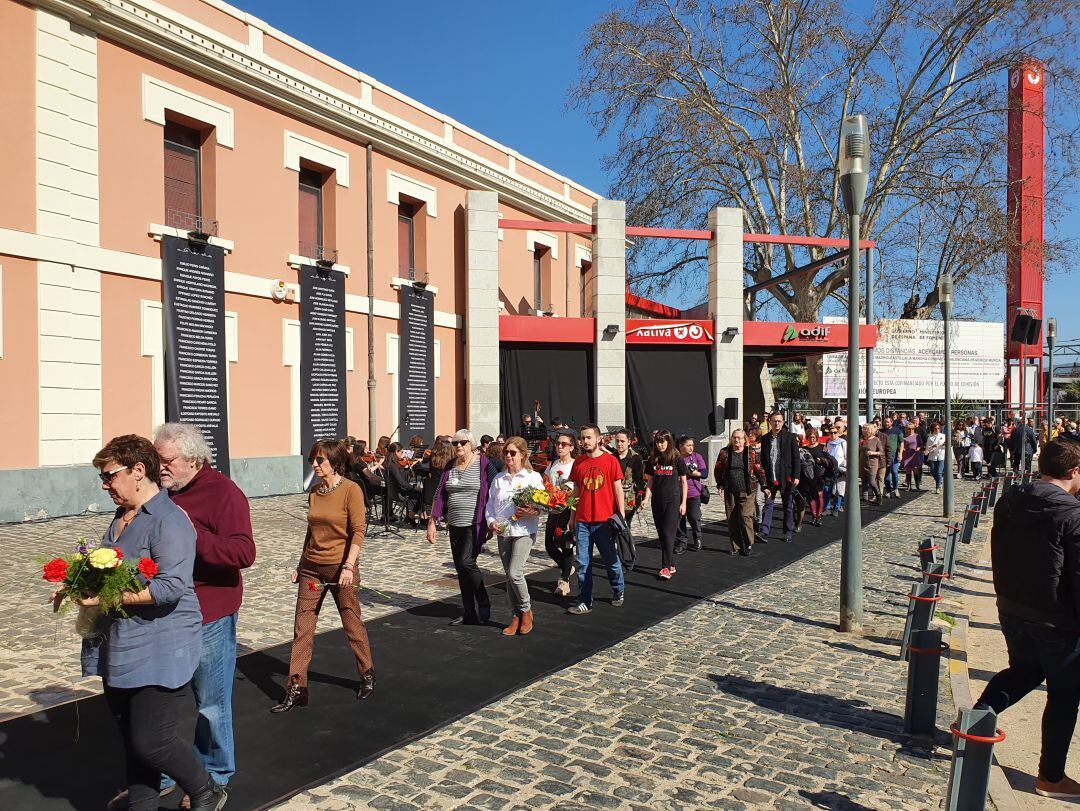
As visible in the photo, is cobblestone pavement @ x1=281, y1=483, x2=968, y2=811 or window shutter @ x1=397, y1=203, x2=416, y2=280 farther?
window shutter @ x1=397, y1=203, x2=416, y2=280

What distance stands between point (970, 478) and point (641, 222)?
48.4ft

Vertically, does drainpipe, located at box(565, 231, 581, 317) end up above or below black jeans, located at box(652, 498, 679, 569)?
above

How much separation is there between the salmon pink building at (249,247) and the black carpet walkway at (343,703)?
8.47m

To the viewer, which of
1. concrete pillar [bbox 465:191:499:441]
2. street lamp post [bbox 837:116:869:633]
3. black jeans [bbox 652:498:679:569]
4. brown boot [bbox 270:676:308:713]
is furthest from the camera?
concrete pillar [bbox 465:191:499:441]

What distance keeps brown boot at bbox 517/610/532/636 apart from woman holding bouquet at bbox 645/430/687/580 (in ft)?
9.96

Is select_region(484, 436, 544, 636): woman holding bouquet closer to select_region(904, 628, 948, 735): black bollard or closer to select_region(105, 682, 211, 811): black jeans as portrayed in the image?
select_region(904, 628, 948, 735): black bollard

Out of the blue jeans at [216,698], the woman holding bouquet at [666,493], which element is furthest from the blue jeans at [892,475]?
the blue jeans at [216,698]

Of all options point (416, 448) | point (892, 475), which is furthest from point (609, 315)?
point (416, 448)

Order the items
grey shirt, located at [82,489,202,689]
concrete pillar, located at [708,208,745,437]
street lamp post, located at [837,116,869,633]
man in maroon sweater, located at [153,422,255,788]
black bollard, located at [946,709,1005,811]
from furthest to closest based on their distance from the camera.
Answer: concrete pillar, located at [708,208,745,437], street lamp post, located at [837,116,869,633], man in maroon sweater, located at [153,422,255,788], black bollard, located at [946,709,1005,811], grey shirt, located at [82,489,202,689]

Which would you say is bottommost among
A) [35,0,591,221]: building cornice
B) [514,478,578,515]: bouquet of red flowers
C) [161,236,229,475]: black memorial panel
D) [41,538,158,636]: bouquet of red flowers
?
[514,478,578,515]: bouquet of red flowers

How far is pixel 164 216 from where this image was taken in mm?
15898

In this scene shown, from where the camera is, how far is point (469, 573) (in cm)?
743

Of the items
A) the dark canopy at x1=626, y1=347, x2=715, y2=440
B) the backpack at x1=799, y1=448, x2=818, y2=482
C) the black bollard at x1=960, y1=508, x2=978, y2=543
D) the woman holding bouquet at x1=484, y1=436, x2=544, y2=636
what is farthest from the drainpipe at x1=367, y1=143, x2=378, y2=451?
the black bollard at x1=960, y1=508, x2=978, y2=543

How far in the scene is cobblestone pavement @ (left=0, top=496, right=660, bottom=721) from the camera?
5.94 metres
